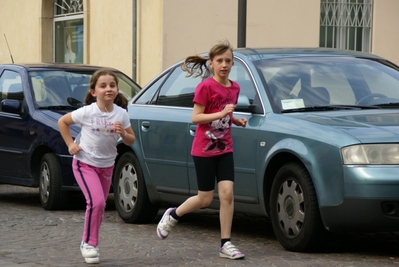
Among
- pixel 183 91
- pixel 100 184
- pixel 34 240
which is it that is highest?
pixel 183 91

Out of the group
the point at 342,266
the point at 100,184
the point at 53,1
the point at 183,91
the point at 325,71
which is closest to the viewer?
the point at 342,266

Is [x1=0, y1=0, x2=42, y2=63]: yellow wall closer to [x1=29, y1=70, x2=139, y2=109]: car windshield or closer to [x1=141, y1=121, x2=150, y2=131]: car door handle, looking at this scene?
[x1=29, y1=70, x2=139, y2=109]: car windshield

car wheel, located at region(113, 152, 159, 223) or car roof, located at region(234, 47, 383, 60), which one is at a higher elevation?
car roof, located at region(234, 47, 383, 60)

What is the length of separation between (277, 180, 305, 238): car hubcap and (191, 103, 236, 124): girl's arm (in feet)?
2.65

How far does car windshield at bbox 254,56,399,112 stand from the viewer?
26.3 feet

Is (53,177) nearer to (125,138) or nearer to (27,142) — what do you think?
(27,142)

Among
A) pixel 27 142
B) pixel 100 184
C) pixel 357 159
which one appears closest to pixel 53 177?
pixel 27 142

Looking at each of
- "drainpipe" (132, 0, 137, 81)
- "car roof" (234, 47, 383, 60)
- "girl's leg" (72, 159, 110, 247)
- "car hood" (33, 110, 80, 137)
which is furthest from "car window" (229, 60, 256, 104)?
"drainpipe" (132, 0, 137, 81)

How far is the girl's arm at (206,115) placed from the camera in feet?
23.1

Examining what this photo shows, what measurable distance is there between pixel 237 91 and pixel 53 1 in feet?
54.9

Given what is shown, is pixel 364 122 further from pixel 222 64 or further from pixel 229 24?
pixel 229 24

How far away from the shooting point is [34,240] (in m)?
8.35

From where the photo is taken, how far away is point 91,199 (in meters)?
7.14

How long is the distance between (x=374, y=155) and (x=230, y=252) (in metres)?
1.24
